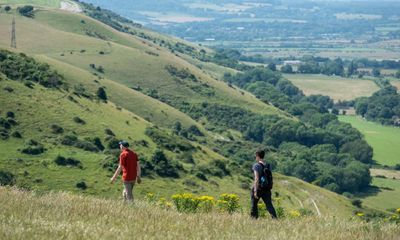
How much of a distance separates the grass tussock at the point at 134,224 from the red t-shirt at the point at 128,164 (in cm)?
176

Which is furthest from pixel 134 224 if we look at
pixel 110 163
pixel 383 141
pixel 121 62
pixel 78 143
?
pixel 383 141

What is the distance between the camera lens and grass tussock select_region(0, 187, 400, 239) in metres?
14.0

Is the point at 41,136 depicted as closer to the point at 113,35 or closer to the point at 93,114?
the point at 93,114

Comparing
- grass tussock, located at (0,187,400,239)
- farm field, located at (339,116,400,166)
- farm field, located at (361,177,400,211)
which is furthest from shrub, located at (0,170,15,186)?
farm field, located at (339,116,400,166)

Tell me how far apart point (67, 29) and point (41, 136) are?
110 m

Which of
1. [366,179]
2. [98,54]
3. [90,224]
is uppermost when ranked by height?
[90,224]

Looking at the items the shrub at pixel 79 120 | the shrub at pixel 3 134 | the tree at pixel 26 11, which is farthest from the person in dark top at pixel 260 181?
the tree at pixel 26 11

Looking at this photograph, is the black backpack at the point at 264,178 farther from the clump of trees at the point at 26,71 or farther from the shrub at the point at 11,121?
the clump of trees at the point at 26,71

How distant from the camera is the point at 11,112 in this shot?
78.6m

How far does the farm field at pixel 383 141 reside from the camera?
15314 centimetres

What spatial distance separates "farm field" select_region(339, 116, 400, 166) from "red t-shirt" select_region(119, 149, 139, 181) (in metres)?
133

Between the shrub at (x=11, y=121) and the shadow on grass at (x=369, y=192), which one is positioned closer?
the shrub at (x=11, y=121)

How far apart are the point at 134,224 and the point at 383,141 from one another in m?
161

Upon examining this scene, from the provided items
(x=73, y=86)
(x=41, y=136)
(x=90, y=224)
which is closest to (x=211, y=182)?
(x=41, y=136)
